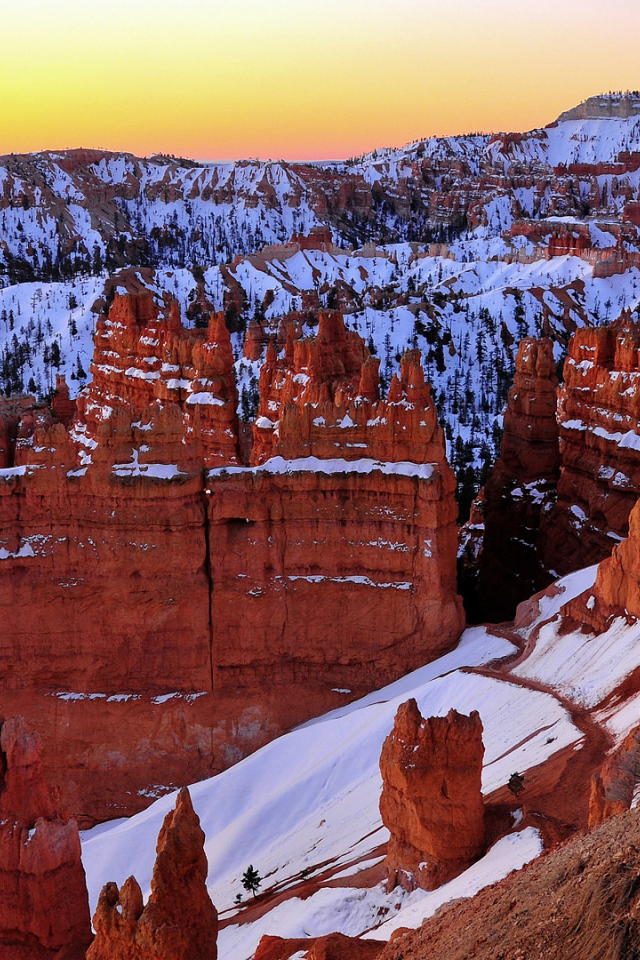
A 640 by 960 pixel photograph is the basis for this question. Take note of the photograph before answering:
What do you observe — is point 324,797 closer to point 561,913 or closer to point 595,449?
point 561,913

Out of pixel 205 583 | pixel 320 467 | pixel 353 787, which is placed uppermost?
pixel 320 467

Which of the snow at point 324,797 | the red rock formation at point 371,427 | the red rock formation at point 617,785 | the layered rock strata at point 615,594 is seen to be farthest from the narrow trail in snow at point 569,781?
the red rock formation at point 371,427

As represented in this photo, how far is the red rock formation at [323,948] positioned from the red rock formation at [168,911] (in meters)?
0.73

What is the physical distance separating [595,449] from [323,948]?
2043 cm

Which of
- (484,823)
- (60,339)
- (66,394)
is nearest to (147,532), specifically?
(484,823)

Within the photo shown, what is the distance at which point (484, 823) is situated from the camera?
50.4 ft

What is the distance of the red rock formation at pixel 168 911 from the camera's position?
488 inches

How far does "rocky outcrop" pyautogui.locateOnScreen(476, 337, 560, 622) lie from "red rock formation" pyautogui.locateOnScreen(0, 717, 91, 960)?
18.5 metres

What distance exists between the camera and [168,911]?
12.7 meters

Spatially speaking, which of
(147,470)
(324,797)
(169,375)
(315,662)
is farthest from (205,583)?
(169,375)

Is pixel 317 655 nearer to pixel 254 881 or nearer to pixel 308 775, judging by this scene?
pixel 308 775

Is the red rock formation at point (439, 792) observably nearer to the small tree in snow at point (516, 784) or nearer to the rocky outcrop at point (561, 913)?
the small tree in snow at point (516, 784)

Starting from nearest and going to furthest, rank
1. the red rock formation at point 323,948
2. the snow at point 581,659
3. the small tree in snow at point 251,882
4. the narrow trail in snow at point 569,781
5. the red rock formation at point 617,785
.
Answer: the red rock formation at point 617,785 → the red rock formation at point 323,948 → the narrow trail in snow at point 569,781 → the small tree in snow at point 251,882 → the snow at point 581,659

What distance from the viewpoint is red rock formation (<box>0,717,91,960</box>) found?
15.4 meters
